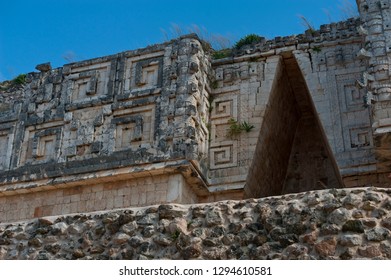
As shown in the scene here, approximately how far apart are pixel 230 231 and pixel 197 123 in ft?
17.3

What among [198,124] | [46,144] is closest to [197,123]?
[198,124]

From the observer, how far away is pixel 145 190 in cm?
991

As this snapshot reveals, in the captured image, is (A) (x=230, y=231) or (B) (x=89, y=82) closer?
(A) (x=230, y=231)

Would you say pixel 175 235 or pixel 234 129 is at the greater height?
A: pixel 234 129

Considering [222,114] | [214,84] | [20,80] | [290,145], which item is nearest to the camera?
[222,114]

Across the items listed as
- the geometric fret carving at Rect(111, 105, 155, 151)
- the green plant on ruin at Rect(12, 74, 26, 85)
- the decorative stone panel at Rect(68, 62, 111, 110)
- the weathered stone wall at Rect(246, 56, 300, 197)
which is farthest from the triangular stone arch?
the green plant on ruin at Rect(12, 74, 26, 85)

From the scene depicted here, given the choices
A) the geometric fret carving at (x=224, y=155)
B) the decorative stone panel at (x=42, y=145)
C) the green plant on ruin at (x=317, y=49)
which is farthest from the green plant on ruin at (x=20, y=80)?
the green plant on ruin at (x=317, y=49)

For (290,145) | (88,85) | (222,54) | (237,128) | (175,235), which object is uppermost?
(222,54)

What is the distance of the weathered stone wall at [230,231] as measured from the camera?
4707 millimetres

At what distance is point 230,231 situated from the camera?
5105mm

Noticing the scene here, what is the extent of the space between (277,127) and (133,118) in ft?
8.58

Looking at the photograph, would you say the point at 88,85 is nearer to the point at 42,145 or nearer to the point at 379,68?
the point at 42,145

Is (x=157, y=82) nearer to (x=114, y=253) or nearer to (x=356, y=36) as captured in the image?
(x=356, y=36)

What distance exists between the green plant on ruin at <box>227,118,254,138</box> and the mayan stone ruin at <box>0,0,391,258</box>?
0.06 ft
